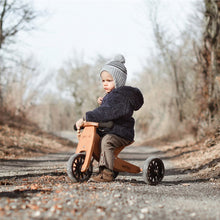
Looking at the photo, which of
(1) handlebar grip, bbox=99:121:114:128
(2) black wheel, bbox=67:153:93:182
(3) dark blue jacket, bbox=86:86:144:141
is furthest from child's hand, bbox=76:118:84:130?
(2) black wheel, bbox=67:153:93:182

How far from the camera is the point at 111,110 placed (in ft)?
15.5

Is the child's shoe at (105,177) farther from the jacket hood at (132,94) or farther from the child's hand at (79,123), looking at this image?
the jacket hood at (132,94)

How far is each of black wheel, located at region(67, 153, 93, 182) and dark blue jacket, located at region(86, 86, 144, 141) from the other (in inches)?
20.3

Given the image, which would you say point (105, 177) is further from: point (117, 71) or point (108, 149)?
point (117, 71)

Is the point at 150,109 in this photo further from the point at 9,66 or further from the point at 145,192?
the point at 145,192

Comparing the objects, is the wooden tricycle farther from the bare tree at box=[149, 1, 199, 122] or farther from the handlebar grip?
the bare tree at box=[149, 1, 199, 122]

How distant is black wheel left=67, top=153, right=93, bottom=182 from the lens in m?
4.53

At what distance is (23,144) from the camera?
1433 cm

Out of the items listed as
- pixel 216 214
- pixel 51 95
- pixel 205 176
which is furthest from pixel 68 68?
pixel 216 214

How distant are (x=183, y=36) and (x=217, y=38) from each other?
38.1 ft

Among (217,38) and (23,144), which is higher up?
(217,38)

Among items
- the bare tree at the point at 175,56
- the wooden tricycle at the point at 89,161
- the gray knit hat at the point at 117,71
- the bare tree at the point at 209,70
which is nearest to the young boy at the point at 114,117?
the gray knit hat at the point at 117,71

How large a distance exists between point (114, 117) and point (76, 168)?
89 cm

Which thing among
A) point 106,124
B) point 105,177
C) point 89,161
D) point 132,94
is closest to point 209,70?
point 132,94
